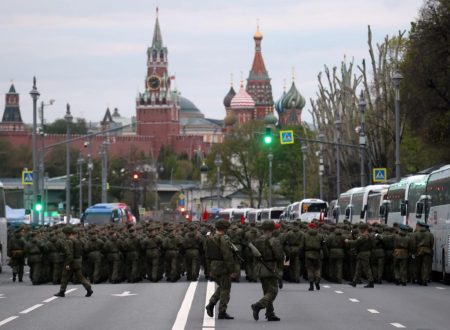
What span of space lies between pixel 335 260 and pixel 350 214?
20588 millimetres

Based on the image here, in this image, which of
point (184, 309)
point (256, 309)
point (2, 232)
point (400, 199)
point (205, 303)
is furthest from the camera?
point (2, 232)

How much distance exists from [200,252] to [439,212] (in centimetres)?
630

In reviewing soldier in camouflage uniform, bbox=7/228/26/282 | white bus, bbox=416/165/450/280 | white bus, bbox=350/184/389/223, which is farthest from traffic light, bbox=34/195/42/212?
white bus, bbox=416/165/450/280

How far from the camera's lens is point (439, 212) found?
35.0 metres

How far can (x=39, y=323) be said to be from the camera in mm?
21844

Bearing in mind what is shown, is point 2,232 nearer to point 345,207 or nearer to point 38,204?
point 345,207

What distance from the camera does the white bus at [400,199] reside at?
41.0 metres

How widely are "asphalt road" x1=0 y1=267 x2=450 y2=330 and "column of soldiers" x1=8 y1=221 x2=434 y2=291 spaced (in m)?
0.87

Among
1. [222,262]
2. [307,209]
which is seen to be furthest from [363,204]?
[222,262]

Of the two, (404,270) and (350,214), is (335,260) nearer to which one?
(404,270)

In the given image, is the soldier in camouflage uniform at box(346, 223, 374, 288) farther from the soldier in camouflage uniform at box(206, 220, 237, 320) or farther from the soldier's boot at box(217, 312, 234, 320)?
the soldier in camouflage uniform at box(206, 220, 237, 320)

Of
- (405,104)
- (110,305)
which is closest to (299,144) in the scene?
(405,104)

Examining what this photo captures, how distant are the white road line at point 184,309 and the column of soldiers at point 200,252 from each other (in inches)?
118

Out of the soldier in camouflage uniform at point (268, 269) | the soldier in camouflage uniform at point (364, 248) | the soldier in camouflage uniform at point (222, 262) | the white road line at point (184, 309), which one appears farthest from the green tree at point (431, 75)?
the soldier in camouflage uniform at point (222, 262)
